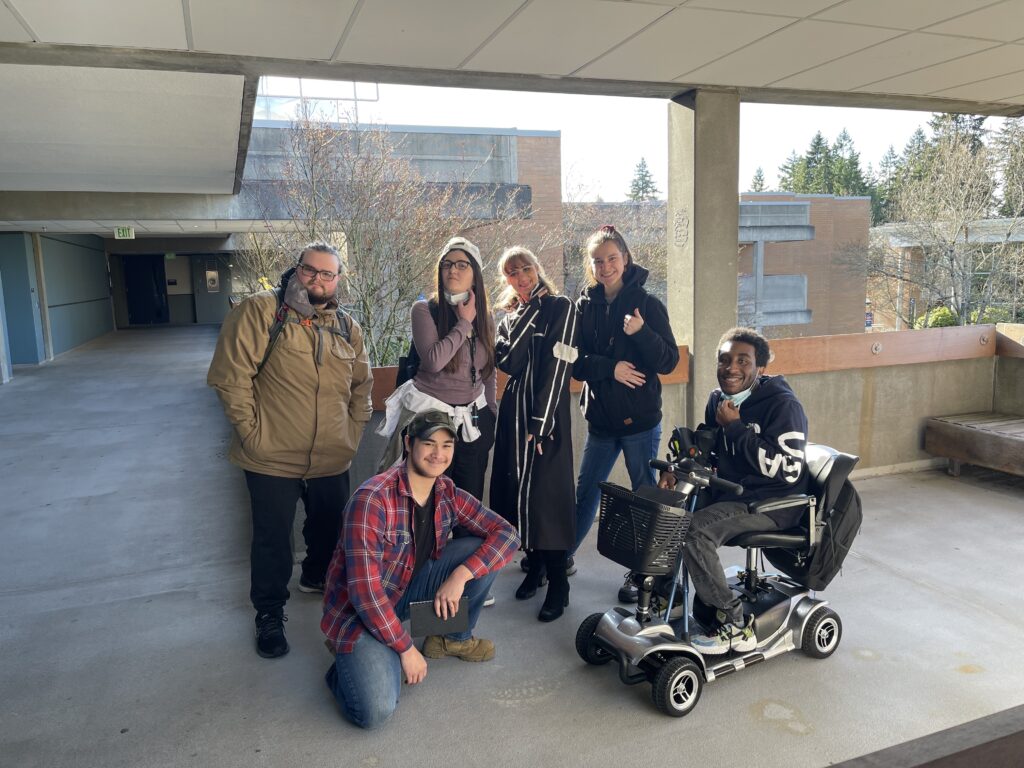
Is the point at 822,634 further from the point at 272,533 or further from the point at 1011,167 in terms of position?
the point at 1011,167

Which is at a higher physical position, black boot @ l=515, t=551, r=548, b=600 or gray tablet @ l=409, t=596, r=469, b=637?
gray tablet @ l=409, t=596, r=469, b=637

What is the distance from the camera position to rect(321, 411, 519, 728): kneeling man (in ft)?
8.21

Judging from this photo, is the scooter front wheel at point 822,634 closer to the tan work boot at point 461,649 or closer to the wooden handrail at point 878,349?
the tan work boot at point 461,649

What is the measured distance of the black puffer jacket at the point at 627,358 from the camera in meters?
3.44

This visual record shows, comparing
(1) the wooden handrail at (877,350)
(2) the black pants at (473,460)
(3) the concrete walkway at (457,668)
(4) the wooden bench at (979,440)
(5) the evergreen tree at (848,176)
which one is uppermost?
(5) the evergreen tree at (848,176)

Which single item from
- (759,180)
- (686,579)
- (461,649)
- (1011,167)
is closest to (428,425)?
(461,649)

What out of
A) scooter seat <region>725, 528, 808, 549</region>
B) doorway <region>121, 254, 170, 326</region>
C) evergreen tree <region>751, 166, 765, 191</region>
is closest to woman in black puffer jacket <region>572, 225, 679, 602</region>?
scooter seat <region>725, 528, 808, 549</region>

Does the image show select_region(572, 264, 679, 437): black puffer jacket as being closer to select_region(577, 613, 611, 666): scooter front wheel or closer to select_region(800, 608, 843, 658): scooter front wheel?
select_region(577, 613, 611, 666): scooter front wheel

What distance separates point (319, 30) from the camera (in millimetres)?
3229

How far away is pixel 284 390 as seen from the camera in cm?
303

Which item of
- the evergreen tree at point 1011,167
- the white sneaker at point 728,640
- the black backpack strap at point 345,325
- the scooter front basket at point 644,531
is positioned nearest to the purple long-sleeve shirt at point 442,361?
the black backpack strap at point 345,325

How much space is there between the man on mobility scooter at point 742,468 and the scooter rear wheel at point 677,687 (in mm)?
124

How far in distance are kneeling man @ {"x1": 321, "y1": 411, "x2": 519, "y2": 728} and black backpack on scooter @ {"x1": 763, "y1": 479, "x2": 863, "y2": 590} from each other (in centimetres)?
115

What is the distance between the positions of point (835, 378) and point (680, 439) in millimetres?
2954
